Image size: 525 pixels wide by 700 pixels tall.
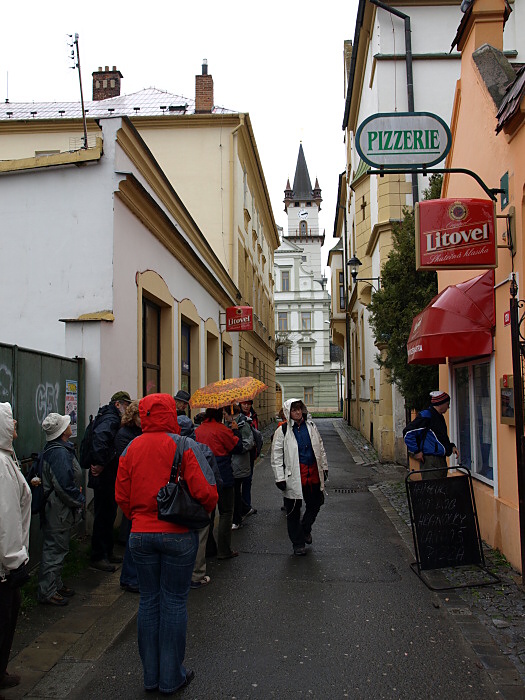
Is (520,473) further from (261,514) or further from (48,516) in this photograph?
(261,514)

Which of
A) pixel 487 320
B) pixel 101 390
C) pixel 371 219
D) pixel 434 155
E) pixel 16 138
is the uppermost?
pixel 16 138

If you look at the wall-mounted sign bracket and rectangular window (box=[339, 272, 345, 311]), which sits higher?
rectangular window (box=[339, 272, 345, 311])

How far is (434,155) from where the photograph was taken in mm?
6852

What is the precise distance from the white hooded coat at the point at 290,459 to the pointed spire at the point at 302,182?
2881 inches

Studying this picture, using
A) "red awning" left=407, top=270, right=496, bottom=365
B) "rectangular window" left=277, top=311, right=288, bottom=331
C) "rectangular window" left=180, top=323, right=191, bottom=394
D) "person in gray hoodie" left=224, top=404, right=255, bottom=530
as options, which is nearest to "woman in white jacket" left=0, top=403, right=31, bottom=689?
"person in gray hoodie" left=224, top=404, right=255, bottom=530

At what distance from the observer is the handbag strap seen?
3945 millimetres

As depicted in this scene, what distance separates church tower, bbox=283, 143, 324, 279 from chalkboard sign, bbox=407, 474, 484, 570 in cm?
6643

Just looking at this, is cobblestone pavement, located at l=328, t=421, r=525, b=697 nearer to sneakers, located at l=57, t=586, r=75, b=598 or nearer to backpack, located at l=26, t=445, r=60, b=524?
sneakers, located at l=57, t=586, r=75, b=598

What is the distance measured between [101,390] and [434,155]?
14.8ft

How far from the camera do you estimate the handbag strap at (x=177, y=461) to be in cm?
395

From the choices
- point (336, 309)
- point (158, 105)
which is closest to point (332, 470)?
point (158, 105)

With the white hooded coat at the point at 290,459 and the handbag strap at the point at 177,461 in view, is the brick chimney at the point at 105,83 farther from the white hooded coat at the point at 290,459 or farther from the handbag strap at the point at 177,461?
the handbag strap at the point at 177,461

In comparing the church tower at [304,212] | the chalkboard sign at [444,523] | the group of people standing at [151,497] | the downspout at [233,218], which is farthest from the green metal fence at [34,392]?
the church tower at [304,212]

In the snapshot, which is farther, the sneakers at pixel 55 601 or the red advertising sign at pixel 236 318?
the red advertising sign at pixel 236 318
